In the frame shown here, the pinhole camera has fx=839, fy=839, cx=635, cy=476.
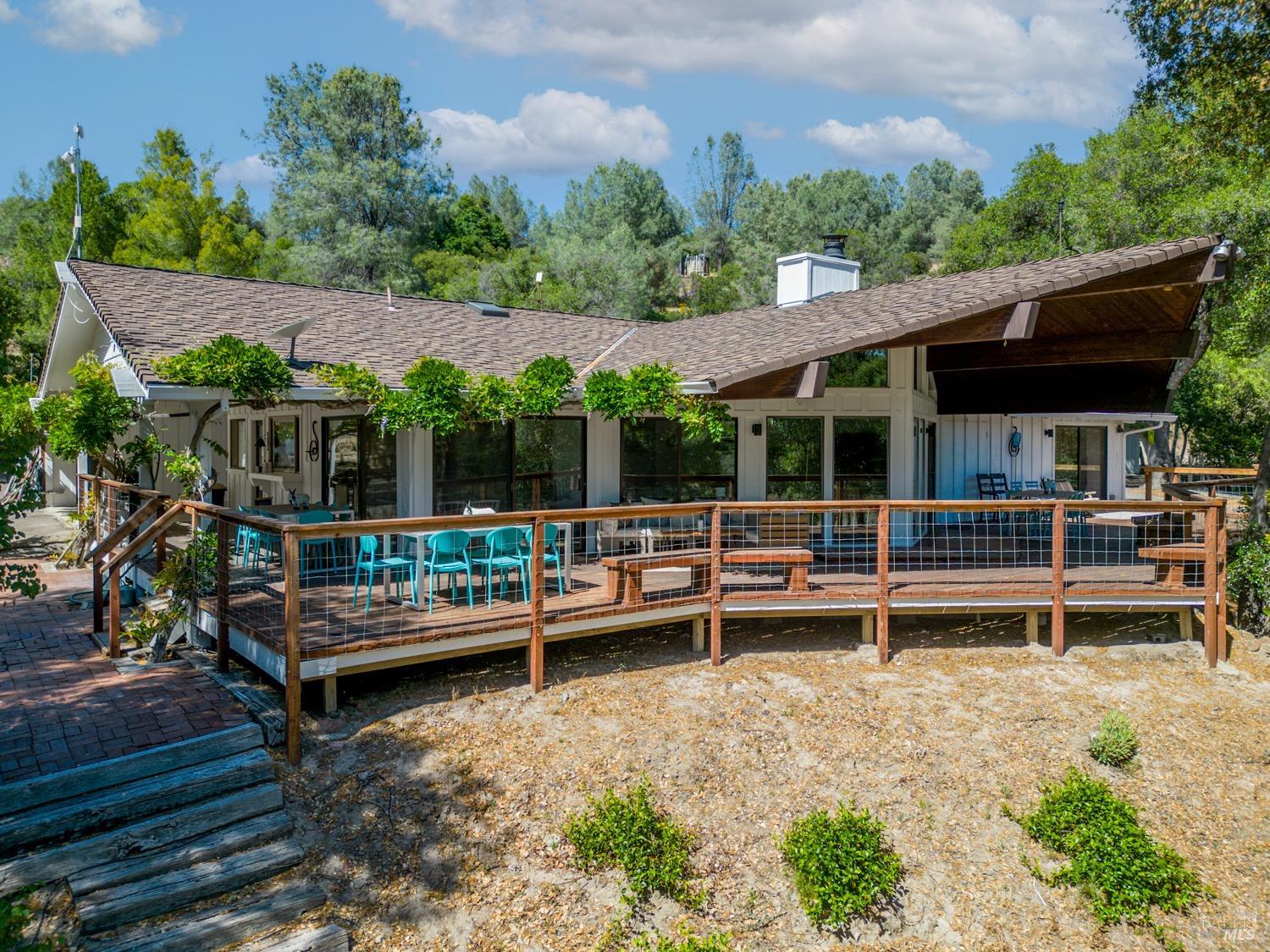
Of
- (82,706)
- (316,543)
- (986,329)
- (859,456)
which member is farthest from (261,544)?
(986,329)

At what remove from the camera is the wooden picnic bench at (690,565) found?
8008 mm

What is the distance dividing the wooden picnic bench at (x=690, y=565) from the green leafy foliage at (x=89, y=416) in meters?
5.67

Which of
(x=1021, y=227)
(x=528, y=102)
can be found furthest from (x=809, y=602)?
(x=528, y=102)

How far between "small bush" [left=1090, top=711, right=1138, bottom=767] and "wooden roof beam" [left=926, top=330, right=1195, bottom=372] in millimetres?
6332

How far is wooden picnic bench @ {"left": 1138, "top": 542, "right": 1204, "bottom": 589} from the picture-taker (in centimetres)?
886

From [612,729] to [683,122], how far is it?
47.5m

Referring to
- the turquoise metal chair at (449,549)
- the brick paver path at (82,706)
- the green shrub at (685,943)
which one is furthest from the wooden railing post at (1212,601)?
the brick paver path at (82,706)

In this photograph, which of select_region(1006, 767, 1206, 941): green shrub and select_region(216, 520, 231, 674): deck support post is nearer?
select_region(1006, 767, 1206, 941): green shrub

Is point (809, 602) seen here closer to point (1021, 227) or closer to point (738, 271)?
point (1021, 227)

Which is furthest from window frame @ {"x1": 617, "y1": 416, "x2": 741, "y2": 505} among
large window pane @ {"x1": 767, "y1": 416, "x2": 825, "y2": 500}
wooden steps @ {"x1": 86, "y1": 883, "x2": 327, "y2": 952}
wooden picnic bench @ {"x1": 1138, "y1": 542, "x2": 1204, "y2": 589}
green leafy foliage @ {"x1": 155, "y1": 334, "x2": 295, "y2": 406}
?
wooden steps @ {"x1": 86, "y1": 883, "x2": 327, "y2": 952}

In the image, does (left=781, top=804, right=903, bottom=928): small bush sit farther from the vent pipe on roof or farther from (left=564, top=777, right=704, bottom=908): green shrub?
the vent pipe on roof

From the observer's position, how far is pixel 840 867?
5695 millimetres

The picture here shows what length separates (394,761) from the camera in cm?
617

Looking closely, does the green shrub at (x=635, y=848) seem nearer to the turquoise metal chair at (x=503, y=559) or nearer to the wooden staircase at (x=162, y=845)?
the wooden staircase at (x=162, y=845)
